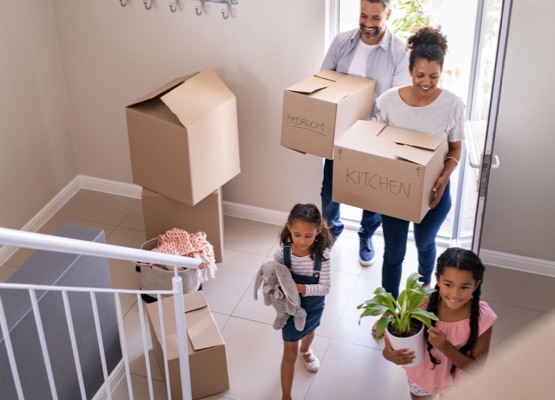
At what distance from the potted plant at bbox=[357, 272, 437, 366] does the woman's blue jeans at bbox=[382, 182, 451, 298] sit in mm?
581

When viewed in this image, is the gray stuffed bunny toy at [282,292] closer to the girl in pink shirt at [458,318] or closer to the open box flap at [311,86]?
the girl in pink shirt at [458,318]

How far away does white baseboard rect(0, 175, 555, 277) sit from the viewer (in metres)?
3.42

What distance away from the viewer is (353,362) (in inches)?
117

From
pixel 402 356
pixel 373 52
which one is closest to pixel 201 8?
pixel 373 52

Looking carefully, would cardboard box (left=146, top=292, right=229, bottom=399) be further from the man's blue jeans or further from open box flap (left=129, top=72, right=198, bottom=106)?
open box flap (left=129, top=72, right=198, bottom=106)

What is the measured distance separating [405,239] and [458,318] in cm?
78

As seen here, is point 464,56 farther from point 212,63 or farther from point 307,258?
point 307,258

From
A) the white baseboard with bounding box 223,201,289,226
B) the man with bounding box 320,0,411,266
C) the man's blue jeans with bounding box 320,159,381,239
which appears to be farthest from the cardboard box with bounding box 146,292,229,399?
the white baseboard with bounding box 223,201,289,226

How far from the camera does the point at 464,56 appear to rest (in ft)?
10.5

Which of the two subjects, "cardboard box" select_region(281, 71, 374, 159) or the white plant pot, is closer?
the white plant pot

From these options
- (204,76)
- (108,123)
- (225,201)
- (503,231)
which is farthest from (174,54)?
(503,231)

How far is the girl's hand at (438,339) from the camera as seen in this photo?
2.12m

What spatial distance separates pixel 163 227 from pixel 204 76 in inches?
31.6

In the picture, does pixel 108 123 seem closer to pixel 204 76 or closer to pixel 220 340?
pixel 204 76
